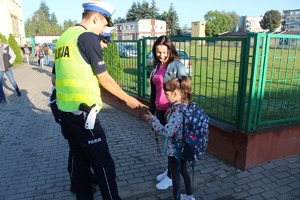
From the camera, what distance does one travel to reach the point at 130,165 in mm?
3875

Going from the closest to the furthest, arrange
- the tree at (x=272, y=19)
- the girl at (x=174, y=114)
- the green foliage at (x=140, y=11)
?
the girl at (x=174, y=114)
the tree at (x=272, y=19)
the green foliage at (x=140, y=11)

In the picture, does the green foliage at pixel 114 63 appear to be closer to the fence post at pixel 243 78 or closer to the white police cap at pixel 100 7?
the fence post at pixel 243 78

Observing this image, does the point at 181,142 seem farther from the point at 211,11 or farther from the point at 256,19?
the point at 256,19

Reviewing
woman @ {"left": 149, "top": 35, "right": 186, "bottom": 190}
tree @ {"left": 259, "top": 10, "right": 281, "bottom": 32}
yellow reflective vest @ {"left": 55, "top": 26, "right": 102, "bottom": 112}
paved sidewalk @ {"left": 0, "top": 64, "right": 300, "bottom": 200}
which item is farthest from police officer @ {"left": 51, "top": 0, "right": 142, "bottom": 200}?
tree @ {"left": 259, "top": 10, "right": 281, "bottom": 32}

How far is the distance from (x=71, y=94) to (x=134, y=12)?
359ft

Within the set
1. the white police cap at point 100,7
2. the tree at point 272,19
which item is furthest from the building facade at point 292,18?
the white police cap at point 100,7

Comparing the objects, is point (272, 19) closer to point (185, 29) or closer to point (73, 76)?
point (185, 29)

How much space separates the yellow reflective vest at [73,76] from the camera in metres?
2.18

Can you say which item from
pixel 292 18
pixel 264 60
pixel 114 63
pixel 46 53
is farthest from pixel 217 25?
pixel 264 60

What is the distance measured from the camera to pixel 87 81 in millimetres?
2236

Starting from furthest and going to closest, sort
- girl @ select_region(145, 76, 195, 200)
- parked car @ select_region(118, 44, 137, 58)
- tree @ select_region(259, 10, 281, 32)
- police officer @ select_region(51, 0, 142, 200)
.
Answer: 1. tree @ select_region(259, 10, 281, 32)
2. parked car @ select_region(118, 44, 137, 58)
3. girl @ select_region(145, 76, 195, 200)
4. police officer @ select_region(51, 0, 142, 200)

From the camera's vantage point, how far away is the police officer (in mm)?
2180

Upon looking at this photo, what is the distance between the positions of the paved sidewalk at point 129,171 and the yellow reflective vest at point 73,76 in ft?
4.74

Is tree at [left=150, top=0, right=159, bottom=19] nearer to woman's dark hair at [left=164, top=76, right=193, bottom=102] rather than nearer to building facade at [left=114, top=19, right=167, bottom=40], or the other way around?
building facade at [left=114, top=19, right=167, bottom=40]
